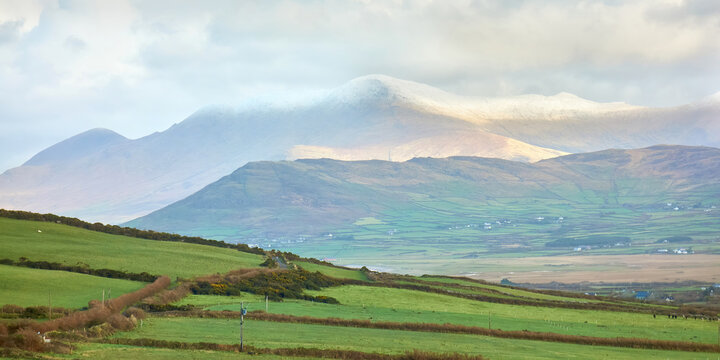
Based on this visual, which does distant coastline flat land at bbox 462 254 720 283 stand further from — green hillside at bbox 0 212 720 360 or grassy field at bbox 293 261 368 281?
green hillside at bbox 0 212 720 360

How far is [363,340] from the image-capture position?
153 feet

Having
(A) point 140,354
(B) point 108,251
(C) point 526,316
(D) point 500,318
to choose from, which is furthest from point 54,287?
(C) point 526,316

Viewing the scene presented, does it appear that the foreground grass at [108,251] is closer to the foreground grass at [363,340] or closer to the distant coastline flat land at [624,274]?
the foreground grass at [363,340]

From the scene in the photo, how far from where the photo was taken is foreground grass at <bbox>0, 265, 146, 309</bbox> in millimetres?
51406

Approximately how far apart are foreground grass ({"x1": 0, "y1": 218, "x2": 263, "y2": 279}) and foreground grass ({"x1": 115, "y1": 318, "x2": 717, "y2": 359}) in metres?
24.0

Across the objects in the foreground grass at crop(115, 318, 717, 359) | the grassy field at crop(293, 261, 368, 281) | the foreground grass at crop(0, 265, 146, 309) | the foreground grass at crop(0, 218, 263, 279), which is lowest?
the foreground grass at crop(115, 318, 717, 359)

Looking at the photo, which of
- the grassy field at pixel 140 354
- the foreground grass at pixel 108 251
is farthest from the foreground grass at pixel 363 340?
the foreground grass at pixel 108 251

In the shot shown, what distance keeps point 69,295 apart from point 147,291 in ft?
19.4

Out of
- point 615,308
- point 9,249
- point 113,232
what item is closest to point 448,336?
point 615,308

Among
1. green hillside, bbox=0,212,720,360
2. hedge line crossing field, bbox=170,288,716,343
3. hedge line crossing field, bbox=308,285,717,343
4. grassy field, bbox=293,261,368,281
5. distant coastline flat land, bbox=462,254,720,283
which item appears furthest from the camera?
distant coastline flat land, bbox=462,254,720,283

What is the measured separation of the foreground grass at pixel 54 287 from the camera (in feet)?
169

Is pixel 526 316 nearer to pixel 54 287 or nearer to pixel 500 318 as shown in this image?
pixel 500 318

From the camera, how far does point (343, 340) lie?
4569cm

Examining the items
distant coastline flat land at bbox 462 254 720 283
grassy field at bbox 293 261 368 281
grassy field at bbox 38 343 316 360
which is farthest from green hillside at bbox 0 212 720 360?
distant coastline flat land at bbox 462 254 720 283
